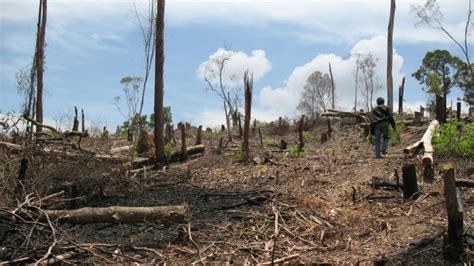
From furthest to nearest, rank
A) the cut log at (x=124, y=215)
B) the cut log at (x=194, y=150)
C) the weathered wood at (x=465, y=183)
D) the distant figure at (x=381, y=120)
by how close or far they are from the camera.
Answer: the cut log at (x=194, y=150)
the distant figure at (x=381, y=120)
the weathered wood at (x=465, y=183)
the cut log at (x=124, y=215)

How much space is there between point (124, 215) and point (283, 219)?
98.1 inches

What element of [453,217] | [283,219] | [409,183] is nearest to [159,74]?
[283,219]

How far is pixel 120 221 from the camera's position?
7.90 metres

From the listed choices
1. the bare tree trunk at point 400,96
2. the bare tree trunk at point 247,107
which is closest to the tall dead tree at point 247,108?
the bare tree trunk at point 247,107

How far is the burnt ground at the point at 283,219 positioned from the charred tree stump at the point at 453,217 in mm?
206

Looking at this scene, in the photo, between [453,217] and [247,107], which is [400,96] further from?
[453,217]

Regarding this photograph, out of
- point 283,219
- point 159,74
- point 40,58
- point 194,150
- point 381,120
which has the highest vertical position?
point 40,58

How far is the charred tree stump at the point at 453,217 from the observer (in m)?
5.83

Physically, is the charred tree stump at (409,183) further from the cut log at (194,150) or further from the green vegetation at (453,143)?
the cut log at (194,150)

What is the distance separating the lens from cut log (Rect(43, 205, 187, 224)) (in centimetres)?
787

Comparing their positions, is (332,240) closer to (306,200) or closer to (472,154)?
(306,200)

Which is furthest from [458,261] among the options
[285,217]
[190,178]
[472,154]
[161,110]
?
[161,110]

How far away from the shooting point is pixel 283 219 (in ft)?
27.5

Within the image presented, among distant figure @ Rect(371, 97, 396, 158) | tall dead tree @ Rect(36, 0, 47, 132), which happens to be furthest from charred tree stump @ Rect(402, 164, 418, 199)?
tall dead tree @ Rect(36, 0, 47, 132)
